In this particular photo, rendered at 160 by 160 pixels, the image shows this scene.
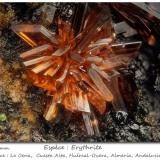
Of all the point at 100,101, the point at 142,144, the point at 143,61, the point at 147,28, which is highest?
the point at 147,28

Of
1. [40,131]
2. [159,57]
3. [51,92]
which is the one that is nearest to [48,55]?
[51,92]

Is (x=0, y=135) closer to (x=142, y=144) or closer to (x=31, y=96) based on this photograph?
(x=31, y=96)

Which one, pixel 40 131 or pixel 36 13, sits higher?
pixel 36 13

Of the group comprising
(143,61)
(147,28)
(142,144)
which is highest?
(147,28)

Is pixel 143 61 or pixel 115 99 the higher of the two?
pixel 143 61

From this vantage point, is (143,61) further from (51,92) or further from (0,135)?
(0,135)
